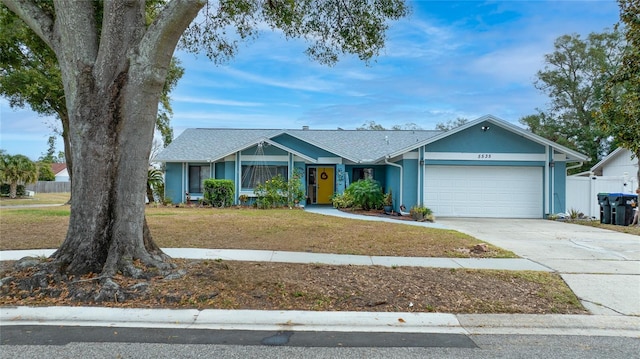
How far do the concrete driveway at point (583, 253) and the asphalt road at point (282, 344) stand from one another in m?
1.66

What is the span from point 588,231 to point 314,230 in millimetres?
Result: 8830

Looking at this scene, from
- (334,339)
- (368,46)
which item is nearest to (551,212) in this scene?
(368,46)

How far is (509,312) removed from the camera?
5.26 m

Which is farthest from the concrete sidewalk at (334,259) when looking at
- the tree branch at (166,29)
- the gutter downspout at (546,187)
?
the gutter downspout at (546,187)

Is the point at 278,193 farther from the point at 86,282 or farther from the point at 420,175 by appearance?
the point at 86,282

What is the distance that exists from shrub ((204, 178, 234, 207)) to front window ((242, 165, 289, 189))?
103 cm

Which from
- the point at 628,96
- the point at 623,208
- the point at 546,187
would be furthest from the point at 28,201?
the point at 623,208

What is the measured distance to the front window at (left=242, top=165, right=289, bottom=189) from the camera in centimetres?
2081

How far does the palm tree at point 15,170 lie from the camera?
30125 mm

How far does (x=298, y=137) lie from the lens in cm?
2161

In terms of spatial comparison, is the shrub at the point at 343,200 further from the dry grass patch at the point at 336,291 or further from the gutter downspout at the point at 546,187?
the dry grass patch at the point at 336,291

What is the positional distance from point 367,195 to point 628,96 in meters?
10.1

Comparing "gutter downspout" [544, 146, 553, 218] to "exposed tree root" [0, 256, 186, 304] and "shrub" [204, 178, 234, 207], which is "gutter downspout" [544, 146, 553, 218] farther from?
"exposed tree root" [0, 256, 186, 304]

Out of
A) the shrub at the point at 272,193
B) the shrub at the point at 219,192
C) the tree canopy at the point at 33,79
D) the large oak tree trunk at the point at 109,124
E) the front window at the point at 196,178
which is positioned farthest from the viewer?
the front window at the point at 196,178
